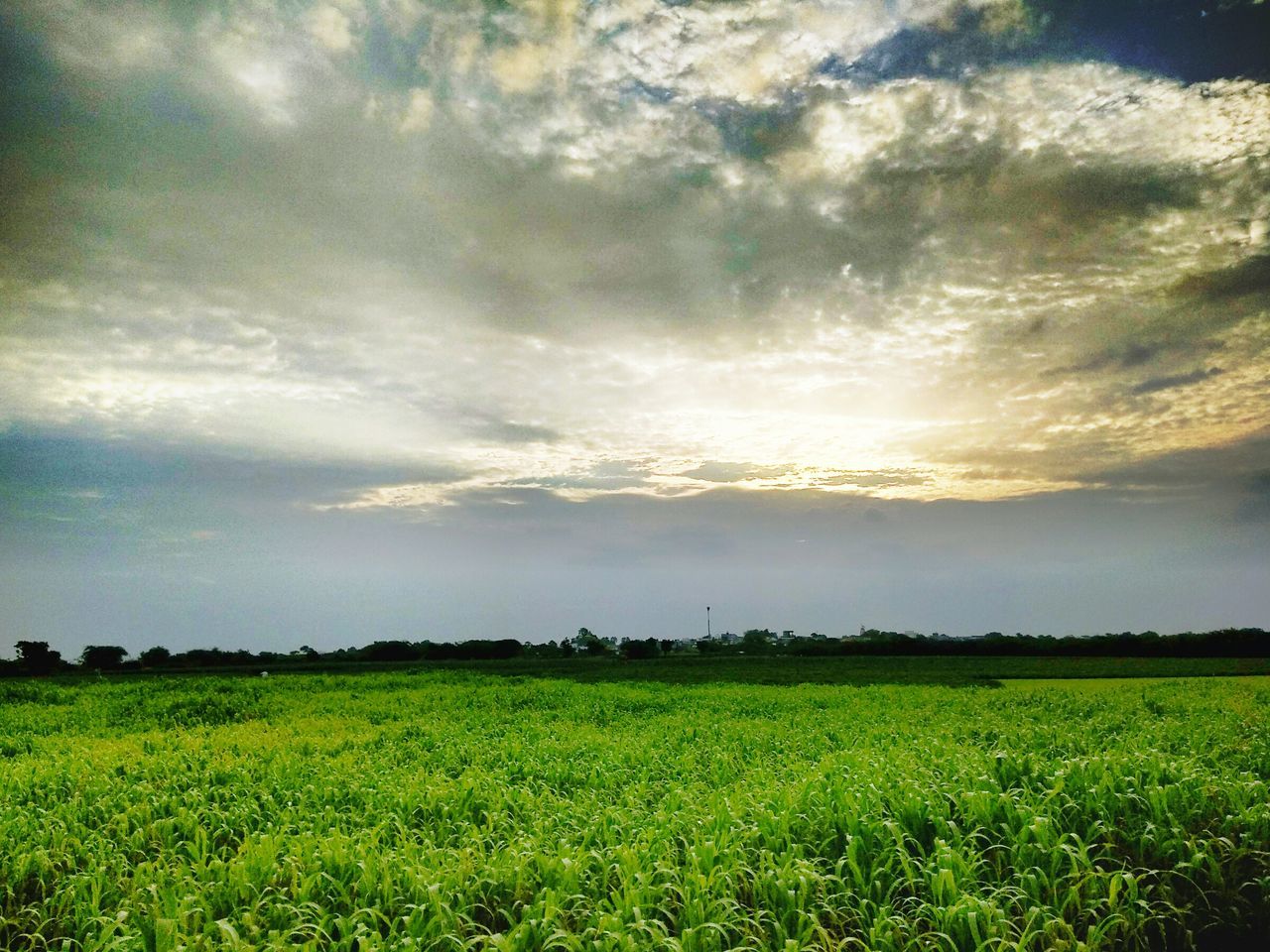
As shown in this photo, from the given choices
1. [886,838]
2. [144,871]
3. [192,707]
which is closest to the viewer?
[886,838]

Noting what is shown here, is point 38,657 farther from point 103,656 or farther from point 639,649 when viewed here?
point 639,649

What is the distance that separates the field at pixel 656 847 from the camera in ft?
18.0

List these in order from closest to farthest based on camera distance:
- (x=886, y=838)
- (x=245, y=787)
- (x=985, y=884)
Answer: (x=985, y=884) → (x=886, y=838) → (x=245, y=787)

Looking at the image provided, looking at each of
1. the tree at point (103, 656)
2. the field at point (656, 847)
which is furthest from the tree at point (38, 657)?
the field at point (656, 847)

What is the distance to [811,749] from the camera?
43.7 ft

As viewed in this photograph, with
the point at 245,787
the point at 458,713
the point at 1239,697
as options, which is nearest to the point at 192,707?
the point at 458,713

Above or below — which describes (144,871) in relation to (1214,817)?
below

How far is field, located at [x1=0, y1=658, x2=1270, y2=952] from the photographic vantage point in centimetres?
548

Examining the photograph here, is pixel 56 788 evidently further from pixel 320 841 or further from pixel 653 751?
pixel 653 751

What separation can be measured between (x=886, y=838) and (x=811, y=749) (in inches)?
274

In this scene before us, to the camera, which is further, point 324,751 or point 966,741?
point 324,751

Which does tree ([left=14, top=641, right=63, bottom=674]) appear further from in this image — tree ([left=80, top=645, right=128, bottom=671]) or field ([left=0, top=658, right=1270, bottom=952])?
field ([left=0, top=658, right=1270, bottom=952])

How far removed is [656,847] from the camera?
22.0 ft

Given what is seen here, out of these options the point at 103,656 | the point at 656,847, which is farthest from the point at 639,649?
the point at 656,847
